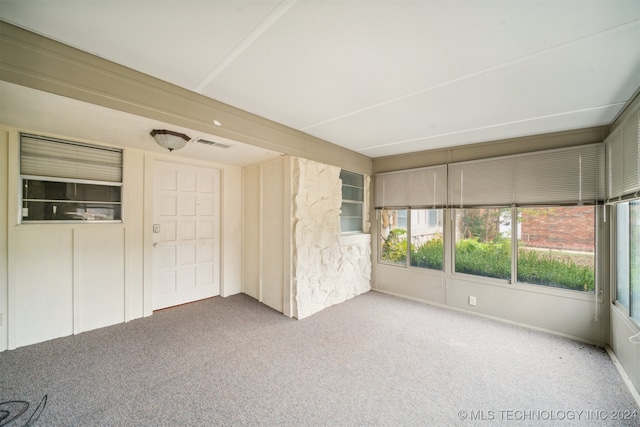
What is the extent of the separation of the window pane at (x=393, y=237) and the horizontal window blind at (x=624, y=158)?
2.50 m

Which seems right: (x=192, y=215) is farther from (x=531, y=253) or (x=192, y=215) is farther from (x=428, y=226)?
(x=531, y=253)

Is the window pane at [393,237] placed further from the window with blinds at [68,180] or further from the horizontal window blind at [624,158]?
the window with blinds at [68,180]

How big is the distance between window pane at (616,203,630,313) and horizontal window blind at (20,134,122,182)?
597cm

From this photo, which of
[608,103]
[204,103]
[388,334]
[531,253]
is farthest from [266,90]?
[531,253]

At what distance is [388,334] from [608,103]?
10.9 feet

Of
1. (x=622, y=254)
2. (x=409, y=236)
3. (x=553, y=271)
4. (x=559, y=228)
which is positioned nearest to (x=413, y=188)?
(x=409, y=236)

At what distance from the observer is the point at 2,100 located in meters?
1.94

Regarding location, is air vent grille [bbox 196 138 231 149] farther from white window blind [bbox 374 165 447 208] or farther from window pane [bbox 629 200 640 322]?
window pane [bbox 629 200 640 322]

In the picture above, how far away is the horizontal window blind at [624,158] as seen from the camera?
2.18 m

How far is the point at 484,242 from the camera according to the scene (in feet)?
12.3

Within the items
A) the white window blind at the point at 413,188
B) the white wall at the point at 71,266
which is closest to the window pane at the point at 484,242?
the white window blind at the point at 413,188

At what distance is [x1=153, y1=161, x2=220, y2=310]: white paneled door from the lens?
3.69 meters

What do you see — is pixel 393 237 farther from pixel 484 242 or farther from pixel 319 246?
pixel 319 246

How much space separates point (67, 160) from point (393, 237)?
4897mm
